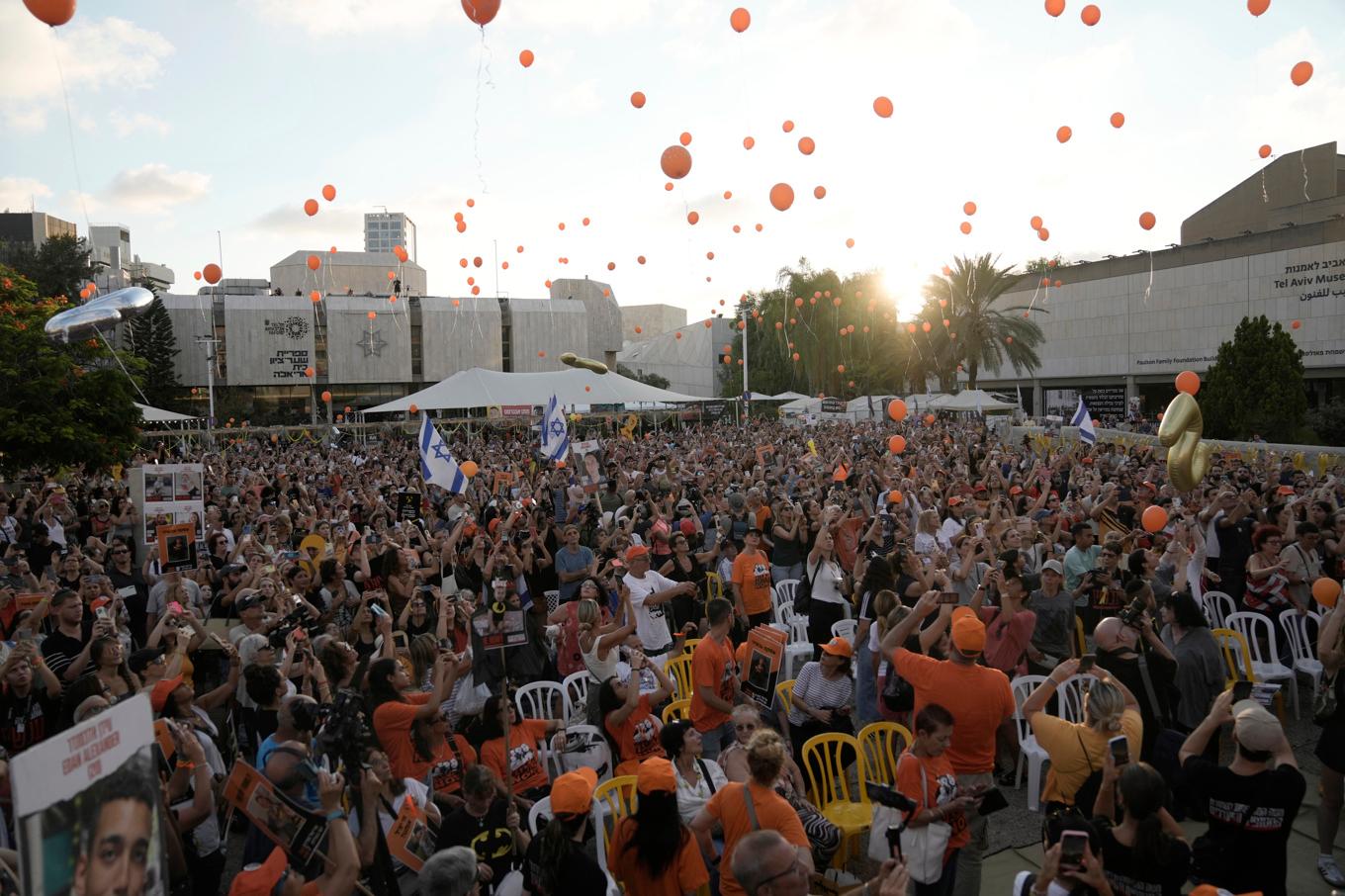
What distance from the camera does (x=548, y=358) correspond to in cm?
7256

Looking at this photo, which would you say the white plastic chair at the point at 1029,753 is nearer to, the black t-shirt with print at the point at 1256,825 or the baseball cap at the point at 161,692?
the black t-shirt with print at the point at 1256,825

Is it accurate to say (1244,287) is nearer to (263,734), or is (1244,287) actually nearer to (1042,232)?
(1042,232)

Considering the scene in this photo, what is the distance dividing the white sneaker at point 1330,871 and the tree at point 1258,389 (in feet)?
86.4

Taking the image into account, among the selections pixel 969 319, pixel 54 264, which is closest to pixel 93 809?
pixel 969 319

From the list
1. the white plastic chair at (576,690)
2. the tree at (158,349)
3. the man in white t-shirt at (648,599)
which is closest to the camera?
the white plastic chair at (576,690)

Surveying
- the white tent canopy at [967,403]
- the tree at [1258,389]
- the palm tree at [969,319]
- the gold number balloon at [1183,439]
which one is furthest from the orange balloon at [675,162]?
the palm tree at [969,319]

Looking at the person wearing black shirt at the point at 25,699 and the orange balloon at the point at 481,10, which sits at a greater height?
the orange balloon at the point at 481,10

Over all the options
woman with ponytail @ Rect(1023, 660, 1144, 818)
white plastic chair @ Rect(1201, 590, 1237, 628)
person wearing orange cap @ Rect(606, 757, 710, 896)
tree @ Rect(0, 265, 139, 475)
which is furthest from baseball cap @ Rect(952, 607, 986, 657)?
tree @ Rect(0, 265, 139, 475)

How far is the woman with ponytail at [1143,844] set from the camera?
9.52ft

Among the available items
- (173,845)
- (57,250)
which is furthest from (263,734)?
(57,250)

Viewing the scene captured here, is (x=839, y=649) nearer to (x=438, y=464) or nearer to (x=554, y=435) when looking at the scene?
(x=438, y=464)

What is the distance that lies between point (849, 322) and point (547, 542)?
4402 centimetres

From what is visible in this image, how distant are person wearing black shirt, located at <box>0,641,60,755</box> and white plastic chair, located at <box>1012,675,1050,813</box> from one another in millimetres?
5145

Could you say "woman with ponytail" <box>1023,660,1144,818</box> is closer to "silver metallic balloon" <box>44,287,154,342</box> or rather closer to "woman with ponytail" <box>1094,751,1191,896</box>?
"woman with ponytail" <box>1094,751,1191,896</box>
